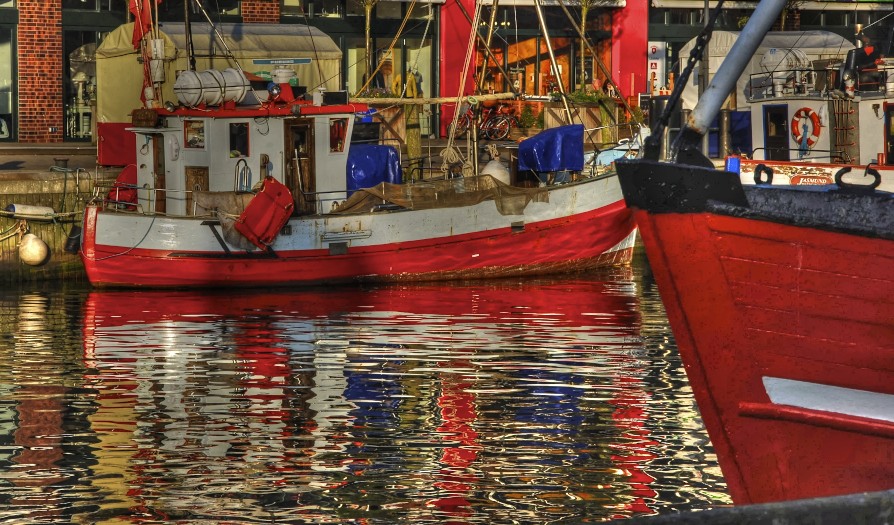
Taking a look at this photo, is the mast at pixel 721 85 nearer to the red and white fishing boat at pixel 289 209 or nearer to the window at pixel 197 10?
the red and white fishing boat at pixel 289 209

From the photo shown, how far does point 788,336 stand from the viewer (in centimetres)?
815

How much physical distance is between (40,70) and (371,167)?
1152cm

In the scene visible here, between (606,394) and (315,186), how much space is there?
34.7ft

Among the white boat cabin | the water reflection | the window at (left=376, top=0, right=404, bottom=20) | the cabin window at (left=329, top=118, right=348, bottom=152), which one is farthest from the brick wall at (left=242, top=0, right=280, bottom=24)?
the water reflection

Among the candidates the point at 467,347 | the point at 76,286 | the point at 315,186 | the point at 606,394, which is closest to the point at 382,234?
the point at 315,186

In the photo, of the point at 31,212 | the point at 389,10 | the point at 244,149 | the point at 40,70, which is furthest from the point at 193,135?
the point at 389,10

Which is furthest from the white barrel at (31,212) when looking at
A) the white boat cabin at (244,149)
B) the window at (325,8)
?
the window at (325,8)

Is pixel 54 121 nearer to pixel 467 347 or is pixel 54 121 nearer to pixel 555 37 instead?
pixel 555 37

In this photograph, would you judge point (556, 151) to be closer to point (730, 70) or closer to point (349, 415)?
point (349, 415)

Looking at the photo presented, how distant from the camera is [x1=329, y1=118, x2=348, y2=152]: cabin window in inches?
918

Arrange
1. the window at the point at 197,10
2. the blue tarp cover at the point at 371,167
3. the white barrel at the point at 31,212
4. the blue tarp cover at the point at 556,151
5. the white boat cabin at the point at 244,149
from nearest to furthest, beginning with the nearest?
the white boat cabin at the point at 244,149, the white barrel at the point at 31,212, the blue tarp cover at the point at 556,151, the blue tarp cover at the point at 371,167, the window at the point at 197,10

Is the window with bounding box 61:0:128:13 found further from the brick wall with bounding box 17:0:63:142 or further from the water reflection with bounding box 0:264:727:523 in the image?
the water reflection with bounding box 0:264:727:523

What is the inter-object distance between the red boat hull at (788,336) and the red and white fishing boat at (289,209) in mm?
14331

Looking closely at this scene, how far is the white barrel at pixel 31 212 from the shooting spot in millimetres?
23094
